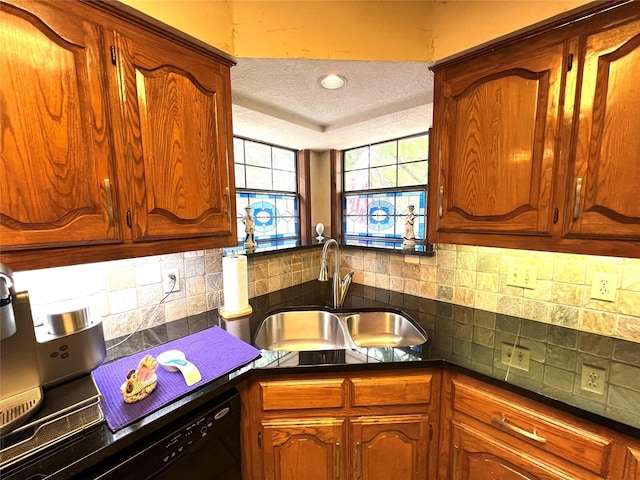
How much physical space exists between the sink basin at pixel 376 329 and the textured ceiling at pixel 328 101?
1.18 metres

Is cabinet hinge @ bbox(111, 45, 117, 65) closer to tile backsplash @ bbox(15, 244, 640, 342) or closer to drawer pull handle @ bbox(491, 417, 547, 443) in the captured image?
tile backsplash @ bbox(15, 244, 640, 342)

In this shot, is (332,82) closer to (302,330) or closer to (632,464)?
(302,330)

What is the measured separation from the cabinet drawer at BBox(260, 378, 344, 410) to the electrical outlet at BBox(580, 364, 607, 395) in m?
0.79

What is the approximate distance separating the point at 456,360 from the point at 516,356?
0.24 meters

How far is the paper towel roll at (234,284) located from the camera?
1.38 metres

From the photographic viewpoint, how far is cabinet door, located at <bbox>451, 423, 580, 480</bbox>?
848 mm

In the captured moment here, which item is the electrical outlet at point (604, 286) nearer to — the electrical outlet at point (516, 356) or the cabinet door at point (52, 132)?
the electrical outlet at point (516, 356)

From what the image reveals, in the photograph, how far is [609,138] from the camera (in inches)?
33.5

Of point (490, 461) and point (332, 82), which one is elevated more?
point (332, 82)

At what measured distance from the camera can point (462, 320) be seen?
1353mm

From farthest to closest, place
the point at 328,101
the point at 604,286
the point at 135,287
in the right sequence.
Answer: the point at 328,101 → the point at 135,287 → the point at 604,286

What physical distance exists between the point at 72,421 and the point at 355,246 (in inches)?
61.7

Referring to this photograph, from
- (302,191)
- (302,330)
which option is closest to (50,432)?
(302,330)

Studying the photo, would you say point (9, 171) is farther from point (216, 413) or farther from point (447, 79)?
point (447, 79)
